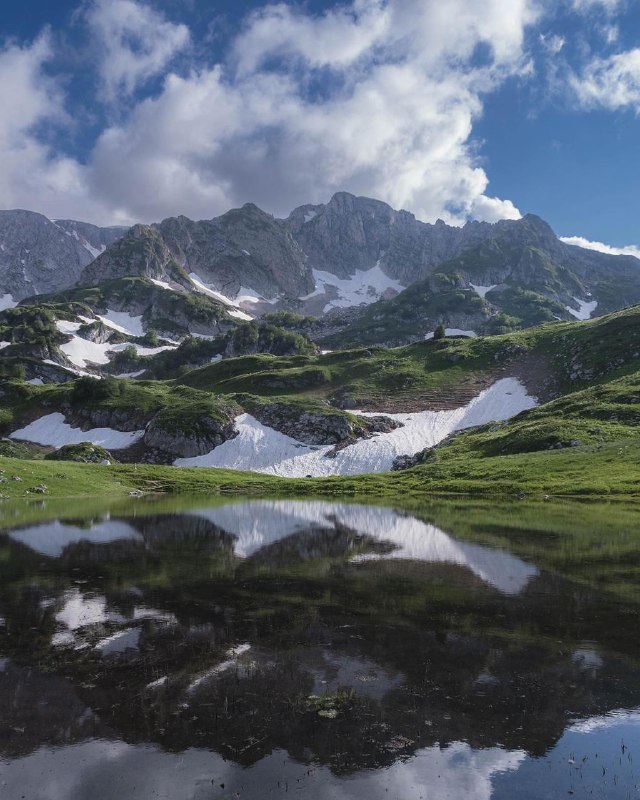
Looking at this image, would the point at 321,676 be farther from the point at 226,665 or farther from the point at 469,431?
the point at 469,431

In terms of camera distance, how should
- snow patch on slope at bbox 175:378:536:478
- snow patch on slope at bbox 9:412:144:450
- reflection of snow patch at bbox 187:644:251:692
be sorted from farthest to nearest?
snow patch on slope at bbox 9:412:144:450
snow patch on slope at bbox 175:378:536:478
reflection of snow patch at bbox 187:644:251:692

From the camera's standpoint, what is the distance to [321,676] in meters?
14.2

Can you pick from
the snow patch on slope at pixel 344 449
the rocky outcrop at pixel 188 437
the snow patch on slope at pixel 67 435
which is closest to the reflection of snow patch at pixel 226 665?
the snow patch on slope at pixel 344 449

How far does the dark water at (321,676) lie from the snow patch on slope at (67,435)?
4700 inches

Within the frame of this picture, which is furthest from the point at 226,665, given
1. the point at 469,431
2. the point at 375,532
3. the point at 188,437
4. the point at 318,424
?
the point at 318,424

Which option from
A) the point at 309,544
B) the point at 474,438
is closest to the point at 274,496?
the point at 309,544

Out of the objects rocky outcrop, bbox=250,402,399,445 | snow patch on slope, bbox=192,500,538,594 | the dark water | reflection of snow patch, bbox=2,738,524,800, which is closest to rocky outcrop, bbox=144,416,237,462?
rocky outcrop, bbox=250,402,399,445

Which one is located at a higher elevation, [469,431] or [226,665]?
[469,431]

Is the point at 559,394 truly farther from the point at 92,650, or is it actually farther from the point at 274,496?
the point at 92,650

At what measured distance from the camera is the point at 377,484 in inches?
3605

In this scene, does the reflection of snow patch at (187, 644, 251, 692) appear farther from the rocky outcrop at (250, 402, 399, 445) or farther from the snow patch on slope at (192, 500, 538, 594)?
the rocky outcrop at (250, 402, 399, 445)

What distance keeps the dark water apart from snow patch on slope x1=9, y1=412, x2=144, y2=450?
119m

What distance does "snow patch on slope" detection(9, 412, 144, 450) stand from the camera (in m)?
144

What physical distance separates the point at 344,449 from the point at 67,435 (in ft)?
255
